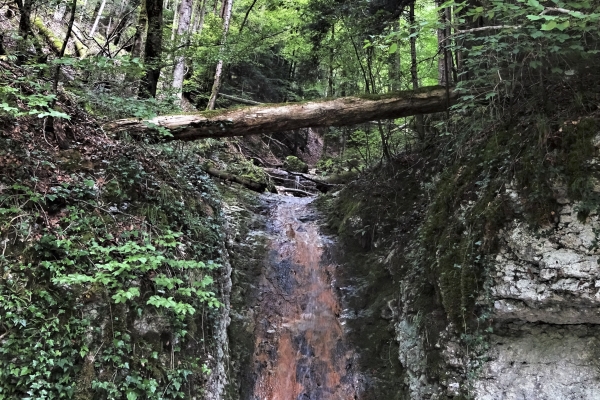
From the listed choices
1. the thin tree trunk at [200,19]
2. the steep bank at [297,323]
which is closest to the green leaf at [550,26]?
the steep bank at [297,323]

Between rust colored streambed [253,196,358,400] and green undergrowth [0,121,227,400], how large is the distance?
4.66ft

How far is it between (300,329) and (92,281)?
12.9 ft

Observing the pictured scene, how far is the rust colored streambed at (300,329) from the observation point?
5.72 m

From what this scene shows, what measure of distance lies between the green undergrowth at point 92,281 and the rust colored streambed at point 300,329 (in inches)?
55.9

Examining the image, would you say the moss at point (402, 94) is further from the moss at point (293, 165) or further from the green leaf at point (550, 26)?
the moss at point (293, 165)

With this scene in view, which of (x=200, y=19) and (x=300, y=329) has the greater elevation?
(x=200, y=19)

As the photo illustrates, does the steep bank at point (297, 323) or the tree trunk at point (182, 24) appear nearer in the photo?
the steep bank at point (297, 323)

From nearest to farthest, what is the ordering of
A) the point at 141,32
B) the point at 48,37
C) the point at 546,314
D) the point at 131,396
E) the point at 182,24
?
the point at 131,396, the point at 546,314, the point at 141,32, the point at 182,24, the point at 48,37

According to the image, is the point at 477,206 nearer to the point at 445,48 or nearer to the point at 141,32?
the point at 445,48

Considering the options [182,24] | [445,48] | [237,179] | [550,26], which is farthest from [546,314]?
[182,24]

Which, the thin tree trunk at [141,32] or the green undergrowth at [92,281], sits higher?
the thin tree trunk at [141,32]

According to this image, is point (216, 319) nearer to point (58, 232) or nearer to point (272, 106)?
point (58, 232)

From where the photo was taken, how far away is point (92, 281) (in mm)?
3365

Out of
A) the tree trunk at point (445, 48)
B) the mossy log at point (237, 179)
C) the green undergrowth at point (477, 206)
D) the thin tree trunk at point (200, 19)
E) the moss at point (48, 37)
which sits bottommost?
the green undergrowth at point (477, 206)
